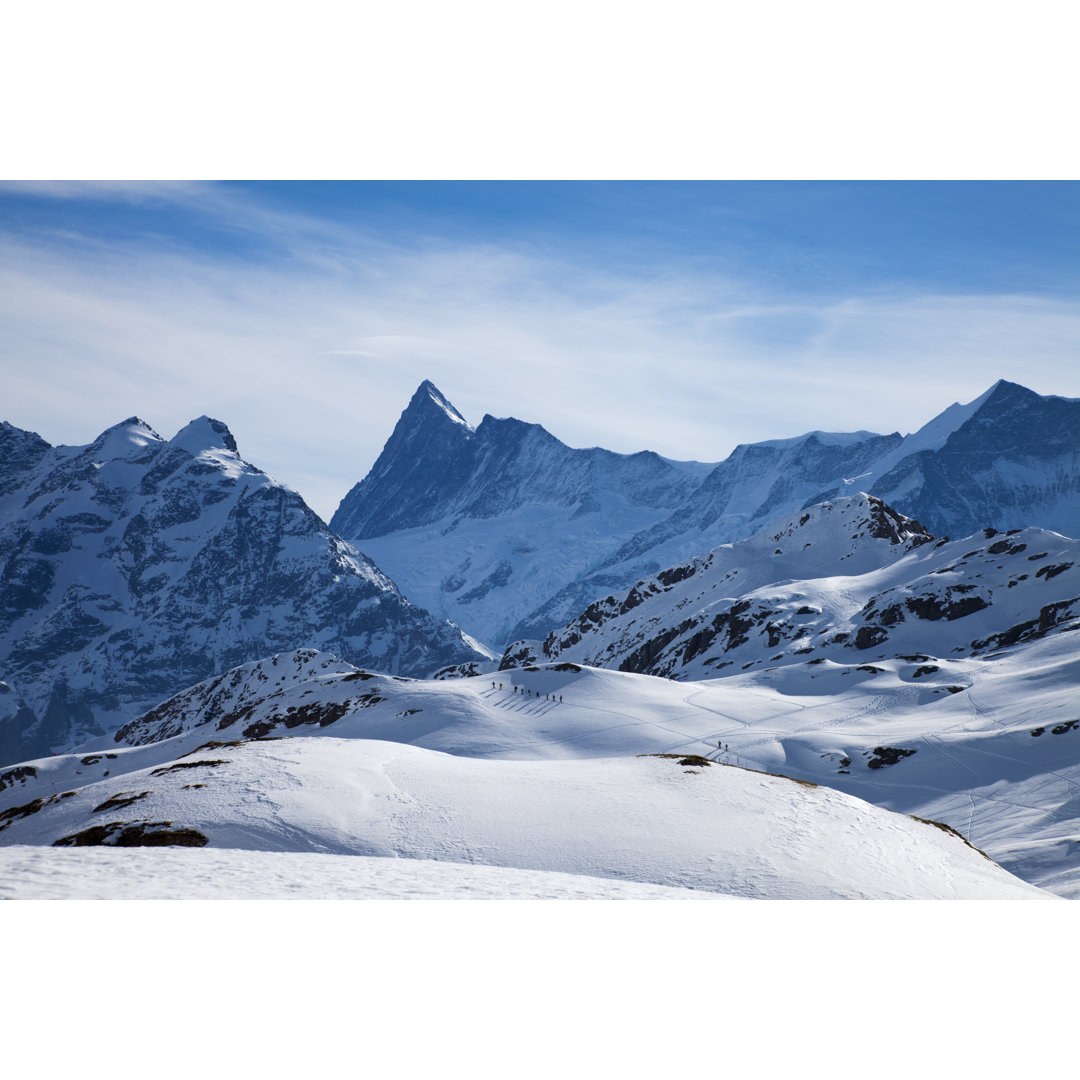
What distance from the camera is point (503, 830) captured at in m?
30.8

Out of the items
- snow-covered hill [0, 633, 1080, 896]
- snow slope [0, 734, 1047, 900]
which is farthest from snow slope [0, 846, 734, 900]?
snow-covered hill [0, 633, 1080, 896]

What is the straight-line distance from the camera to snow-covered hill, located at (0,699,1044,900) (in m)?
27.9

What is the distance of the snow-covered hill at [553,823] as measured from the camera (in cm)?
2789

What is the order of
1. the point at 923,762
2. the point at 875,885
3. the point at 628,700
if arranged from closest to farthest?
1. the point at 875,885
2. the point at 923,762
3. the point at 628,700

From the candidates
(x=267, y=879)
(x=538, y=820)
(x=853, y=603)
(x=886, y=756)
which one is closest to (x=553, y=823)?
(x=538, y=820)

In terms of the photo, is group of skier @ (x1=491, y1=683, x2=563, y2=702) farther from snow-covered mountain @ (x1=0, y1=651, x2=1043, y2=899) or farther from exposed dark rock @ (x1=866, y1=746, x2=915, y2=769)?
snow-covered mountain @ (x1=0, y1=651, x2=1043, y2=899)

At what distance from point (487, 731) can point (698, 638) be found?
8115cm

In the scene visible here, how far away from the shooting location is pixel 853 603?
480 feet

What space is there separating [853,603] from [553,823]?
410 feet

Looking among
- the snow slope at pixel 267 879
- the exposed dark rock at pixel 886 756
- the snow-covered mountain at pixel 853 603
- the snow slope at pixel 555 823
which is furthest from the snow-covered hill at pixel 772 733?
the snow-covered mountain at pixel 853 603

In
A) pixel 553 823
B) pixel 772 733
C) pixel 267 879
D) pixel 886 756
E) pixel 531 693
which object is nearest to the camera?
pixel 267 879

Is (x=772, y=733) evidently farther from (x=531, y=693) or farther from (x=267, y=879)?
(x=267, y=879)
